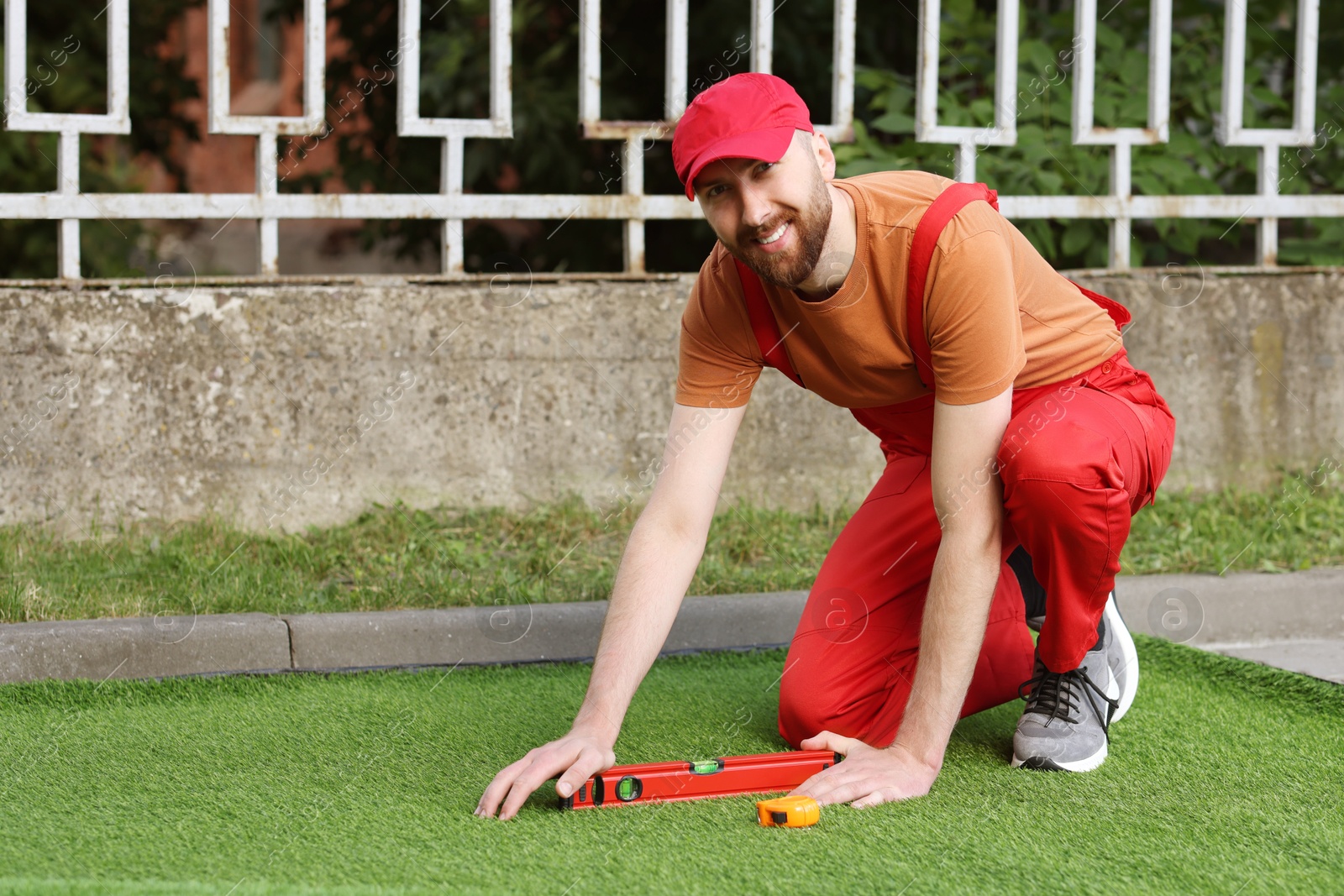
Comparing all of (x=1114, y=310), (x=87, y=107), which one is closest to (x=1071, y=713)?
(x=1114, y=310)

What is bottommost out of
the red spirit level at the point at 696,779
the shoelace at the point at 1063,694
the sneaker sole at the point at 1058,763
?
the sneaker sole at the point at 1058,763

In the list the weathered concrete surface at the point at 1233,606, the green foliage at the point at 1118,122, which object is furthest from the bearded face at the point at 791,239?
the green foliage at the point at 1118,122

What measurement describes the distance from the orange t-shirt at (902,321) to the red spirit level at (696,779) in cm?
71

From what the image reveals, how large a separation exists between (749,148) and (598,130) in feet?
7.96

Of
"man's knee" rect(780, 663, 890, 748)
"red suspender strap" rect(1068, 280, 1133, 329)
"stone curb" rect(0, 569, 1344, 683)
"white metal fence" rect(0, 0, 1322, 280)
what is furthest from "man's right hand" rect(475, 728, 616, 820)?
"white metal fence" rect(0, 0, 1322, 280)

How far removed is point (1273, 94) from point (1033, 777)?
150 inches

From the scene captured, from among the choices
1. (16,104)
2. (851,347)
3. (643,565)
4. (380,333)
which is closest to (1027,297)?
(851,347)

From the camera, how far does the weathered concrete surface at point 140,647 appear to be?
3.09 meters

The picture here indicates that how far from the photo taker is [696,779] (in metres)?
2.36

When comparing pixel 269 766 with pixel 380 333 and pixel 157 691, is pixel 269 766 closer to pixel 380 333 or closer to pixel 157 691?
pixel 157 691

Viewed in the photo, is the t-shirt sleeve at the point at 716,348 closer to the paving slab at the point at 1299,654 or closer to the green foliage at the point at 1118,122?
the paving slab at the point at 1299,654

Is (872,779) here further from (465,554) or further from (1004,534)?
(465,554)

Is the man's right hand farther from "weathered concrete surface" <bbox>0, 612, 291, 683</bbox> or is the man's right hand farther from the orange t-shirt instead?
"weathered concrete surface" <bbox>0, 612, 291, 683</bbox>

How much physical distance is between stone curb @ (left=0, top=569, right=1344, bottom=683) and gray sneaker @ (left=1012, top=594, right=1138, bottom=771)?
0.97 metres
